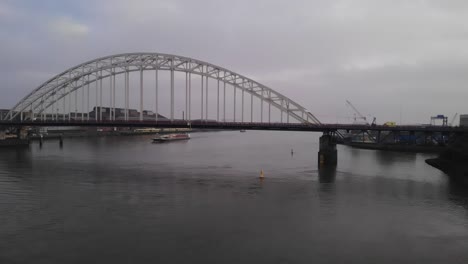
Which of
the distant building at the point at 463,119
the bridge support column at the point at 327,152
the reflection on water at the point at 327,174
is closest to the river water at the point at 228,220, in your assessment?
the reflection on water at the point at 327,174

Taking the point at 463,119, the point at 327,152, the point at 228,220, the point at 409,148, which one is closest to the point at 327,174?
the point at 327,152

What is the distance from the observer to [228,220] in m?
17.6

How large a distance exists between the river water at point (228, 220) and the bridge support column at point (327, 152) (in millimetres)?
12505

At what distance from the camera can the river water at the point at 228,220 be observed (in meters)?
13.3

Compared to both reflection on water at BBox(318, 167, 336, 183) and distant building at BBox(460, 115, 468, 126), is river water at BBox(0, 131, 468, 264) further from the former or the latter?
distant building at BBox(460, 115, 468, 126)

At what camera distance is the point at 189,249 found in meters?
13.6

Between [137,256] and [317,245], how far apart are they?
7.61 metres

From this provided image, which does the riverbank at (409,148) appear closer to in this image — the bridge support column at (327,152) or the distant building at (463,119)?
the bridge support column at (327,152)

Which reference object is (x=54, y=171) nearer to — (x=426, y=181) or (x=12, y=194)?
(x=12, y=194)

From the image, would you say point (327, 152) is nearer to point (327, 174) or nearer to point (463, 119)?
point (327, 174)

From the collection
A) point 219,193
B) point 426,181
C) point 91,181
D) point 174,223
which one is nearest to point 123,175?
point 91,181

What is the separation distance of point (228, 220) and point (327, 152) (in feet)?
98.4

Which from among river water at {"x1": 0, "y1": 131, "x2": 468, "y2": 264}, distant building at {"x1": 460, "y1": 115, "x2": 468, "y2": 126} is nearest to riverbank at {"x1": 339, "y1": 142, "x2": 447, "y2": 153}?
distant building at {"x1": 460, "y1": 115, "x2": 468, "y2": 126}

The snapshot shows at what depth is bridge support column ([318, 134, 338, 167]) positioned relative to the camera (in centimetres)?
4394
